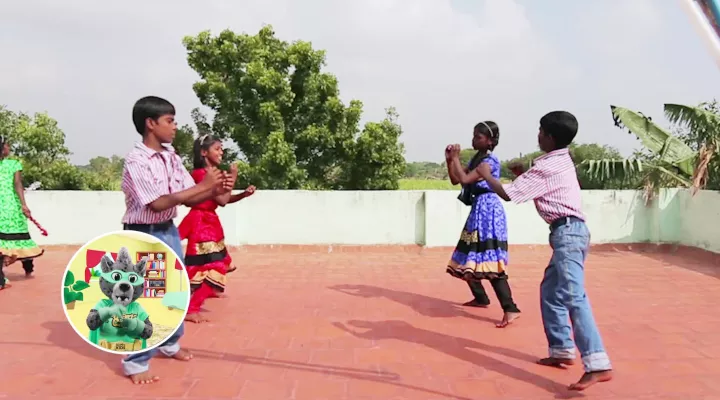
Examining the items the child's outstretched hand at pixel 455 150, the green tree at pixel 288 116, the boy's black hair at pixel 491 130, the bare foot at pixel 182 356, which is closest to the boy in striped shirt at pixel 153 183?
the bare foot at pixel 182 356

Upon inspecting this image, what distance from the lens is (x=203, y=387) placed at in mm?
3180

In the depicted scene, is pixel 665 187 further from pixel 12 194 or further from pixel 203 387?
pixel 12 194

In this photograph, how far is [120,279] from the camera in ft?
9.74

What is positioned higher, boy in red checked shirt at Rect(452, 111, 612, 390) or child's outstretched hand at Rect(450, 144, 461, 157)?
child's outstretched hand at Rect(450, 144, 461, 157)

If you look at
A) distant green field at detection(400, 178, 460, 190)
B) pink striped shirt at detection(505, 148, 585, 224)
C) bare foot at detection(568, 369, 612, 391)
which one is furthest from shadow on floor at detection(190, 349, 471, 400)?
distant green field at detection(400, 178, 460, 190)

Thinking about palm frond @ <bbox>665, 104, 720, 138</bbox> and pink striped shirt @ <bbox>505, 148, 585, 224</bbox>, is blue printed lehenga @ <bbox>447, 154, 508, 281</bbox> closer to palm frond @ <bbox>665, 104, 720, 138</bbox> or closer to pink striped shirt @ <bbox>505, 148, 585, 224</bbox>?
pink striped shirt @ <bbox>505, 148, 585, 224</bbox>

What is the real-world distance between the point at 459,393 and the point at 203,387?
4.82 feet

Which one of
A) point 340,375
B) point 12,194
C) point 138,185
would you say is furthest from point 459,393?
point 12,194

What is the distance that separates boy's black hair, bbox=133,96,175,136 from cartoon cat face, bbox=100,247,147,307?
29.2 inches

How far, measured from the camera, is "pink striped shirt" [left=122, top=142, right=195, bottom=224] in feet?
9.91

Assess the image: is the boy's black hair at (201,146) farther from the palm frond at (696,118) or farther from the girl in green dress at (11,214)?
the palm frond at (696,118)

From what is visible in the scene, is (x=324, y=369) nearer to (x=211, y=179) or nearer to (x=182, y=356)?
(x=182, y=356)

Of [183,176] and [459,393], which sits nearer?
[459,393]

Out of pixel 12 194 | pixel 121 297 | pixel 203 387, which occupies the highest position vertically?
pixel 12 194
